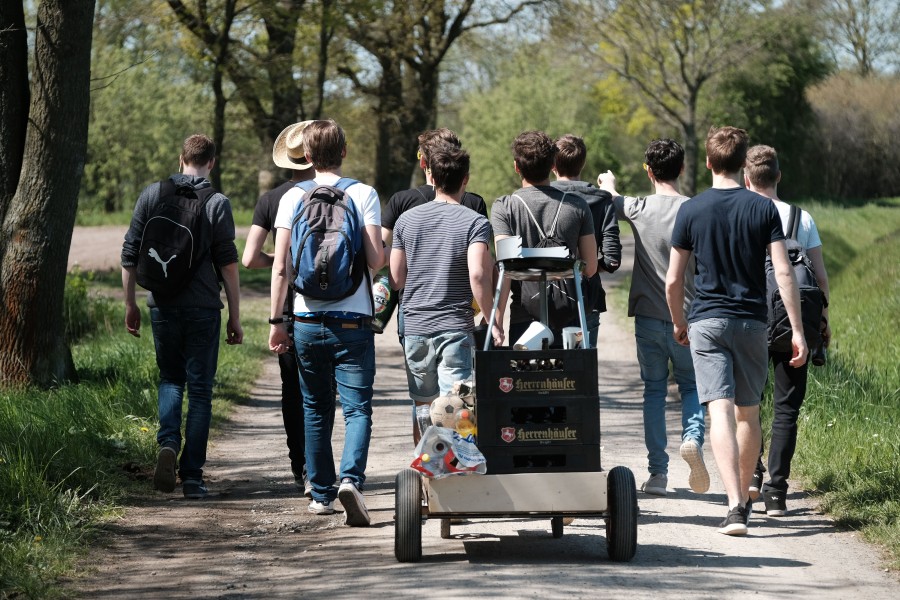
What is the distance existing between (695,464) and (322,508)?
6.45 feet

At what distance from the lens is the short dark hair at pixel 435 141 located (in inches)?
244

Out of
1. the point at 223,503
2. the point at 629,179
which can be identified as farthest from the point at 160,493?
the point at 629,179

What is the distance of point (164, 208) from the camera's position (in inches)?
268

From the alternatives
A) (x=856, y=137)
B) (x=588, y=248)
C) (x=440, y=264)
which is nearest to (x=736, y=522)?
(x=588, y=248)

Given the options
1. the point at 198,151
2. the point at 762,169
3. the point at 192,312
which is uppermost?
the point at 198,151

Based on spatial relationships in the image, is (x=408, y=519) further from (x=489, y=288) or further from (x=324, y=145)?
(x=324, y=145)

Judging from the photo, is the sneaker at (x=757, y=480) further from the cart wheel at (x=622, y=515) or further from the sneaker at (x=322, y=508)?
the sneaker at (x=322, y=508)

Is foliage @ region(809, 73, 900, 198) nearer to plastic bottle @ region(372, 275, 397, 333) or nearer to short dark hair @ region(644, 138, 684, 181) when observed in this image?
short dark hair @ region(644, 138, 684, 181)

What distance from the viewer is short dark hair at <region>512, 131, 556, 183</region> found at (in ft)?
20.5

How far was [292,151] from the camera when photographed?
679cm

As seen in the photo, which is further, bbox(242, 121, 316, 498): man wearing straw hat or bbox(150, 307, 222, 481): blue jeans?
bbox(150, 307, 222, 481): blue jeans

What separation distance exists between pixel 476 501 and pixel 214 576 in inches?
45.9

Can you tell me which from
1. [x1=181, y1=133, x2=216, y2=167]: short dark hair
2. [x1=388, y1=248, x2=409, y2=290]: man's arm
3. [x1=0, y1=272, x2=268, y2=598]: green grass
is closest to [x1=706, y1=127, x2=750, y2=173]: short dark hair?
[x1=388, y1=248, x2=409, y2=290]: man's arm

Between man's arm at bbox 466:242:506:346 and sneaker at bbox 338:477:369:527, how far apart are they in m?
1.00
